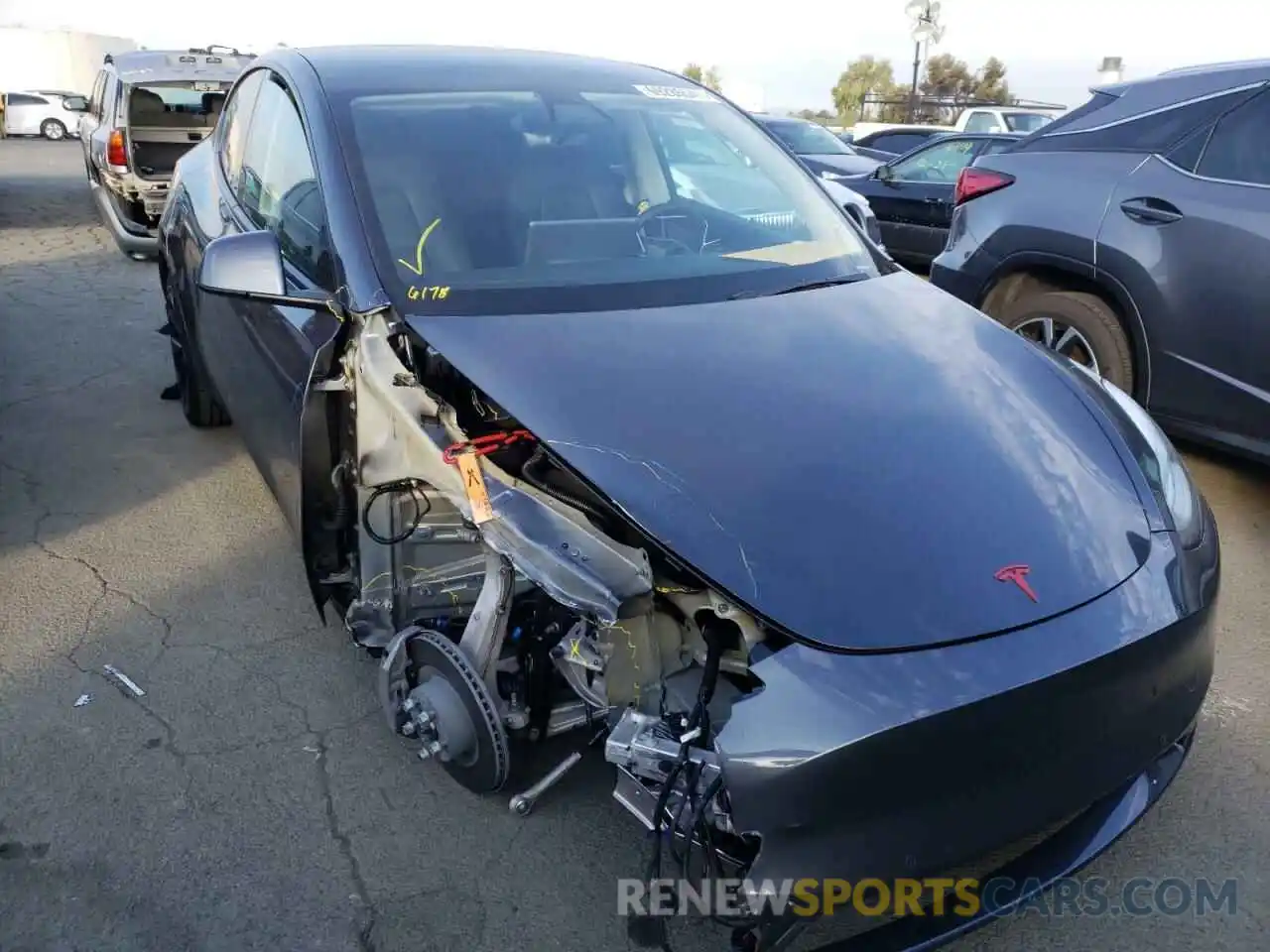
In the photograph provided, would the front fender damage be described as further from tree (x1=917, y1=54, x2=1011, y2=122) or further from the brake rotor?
tree (x1=917, y1=54, x2=1011, y2=122)

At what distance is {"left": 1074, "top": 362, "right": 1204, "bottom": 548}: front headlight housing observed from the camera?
2285 millimetres

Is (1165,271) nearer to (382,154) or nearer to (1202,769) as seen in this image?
(1202,769)

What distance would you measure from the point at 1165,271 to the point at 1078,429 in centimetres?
209

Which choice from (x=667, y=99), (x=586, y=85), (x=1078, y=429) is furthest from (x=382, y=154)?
(x=1078, y=429)

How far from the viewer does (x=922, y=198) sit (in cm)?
860

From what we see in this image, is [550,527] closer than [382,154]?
Yes

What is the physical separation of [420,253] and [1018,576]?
5.38ft

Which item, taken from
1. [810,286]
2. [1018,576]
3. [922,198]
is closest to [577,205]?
[810,286]

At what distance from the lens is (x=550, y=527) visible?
210 centimetres

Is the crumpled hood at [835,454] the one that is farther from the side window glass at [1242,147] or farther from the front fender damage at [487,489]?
the side window glass at [1242,147]

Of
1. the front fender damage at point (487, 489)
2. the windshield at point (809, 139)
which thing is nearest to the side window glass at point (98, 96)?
the windshield at point (809, 139)

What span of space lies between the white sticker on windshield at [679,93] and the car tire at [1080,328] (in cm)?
165

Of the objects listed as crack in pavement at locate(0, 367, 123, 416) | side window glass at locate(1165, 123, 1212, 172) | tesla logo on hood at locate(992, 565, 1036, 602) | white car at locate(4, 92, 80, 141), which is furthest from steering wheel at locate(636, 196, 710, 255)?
white car at locate(4, 92, 80, 141)

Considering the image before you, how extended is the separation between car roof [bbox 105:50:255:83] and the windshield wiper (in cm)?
741
